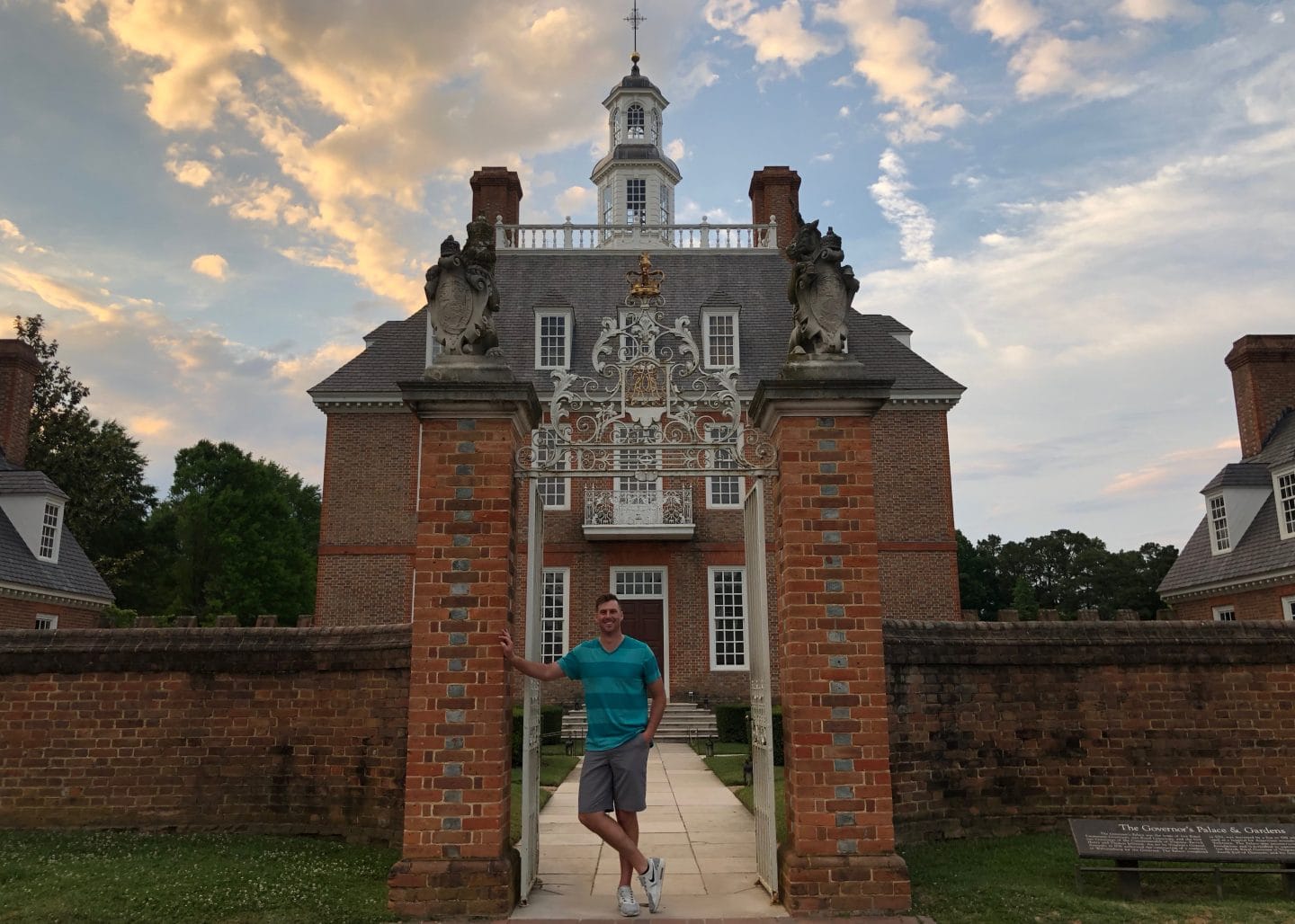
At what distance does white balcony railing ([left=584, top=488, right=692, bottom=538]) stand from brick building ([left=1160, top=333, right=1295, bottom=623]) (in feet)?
40.3

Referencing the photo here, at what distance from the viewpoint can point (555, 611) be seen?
20859mm

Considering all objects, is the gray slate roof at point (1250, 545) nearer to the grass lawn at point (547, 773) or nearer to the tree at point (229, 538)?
the grass lawn at point (547, 773)

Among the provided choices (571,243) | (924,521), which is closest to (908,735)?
(924,521)

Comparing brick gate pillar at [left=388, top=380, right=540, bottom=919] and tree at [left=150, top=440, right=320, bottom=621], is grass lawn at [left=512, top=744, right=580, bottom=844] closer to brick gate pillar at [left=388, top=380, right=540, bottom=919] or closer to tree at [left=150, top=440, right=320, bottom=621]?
brick gate pillar at [left=388, top=380, right=540, bottom=919]

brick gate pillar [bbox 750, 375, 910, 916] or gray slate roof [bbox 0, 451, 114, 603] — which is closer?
brick gate pillar [bbox 750, 375, 910, 916]

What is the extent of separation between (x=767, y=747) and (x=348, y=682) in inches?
145

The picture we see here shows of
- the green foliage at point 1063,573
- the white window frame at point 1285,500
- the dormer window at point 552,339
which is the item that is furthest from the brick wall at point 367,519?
the green foliage at point 1063,573

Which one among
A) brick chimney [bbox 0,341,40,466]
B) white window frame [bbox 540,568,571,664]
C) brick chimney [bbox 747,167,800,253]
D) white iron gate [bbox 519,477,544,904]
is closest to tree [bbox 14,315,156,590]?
brick chimney [bbox 0,341,40,466]

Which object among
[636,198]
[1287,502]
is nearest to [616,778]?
[1287,502]

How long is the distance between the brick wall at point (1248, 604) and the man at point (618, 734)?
60.2 ft

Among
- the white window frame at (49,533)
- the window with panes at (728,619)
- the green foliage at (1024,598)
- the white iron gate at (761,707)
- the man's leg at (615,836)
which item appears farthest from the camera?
the green foliage at (1024,598)

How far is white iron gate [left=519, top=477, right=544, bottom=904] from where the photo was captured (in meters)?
5.64

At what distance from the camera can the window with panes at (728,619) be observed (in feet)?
67.5

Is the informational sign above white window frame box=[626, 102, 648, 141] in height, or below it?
below
